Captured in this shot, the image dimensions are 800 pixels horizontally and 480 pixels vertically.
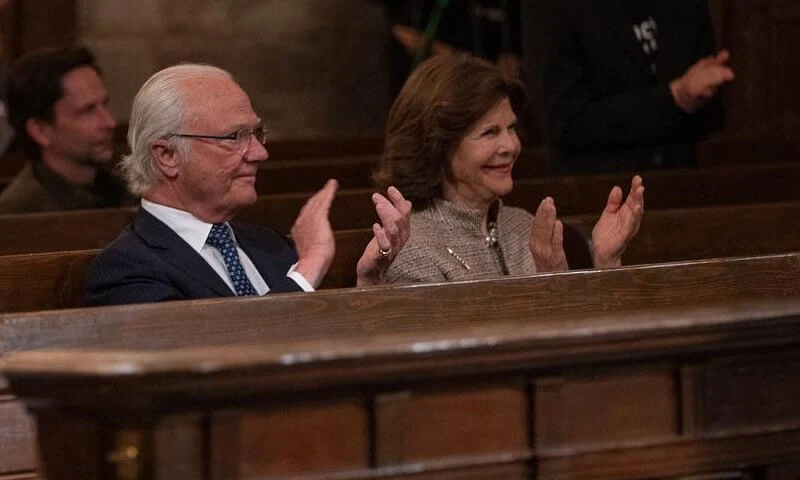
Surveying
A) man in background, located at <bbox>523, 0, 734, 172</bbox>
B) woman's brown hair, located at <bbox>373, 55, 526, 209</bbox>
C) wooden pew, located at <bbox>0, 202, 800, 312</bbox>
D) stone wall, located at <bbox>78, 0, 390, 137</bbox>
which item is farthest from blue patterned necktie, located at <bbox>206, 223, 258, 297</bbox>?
stone wall, located at <bbox>78, 0, 390, 137</bbox>

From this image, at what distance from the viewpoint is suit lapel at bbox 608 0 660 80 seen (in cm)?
465

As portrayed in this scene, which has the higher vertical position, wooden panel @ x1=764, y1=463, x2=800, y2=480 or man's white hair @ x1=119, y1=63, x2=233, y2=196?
man's white hair @ x1=119, y1=63, x2=233, y2=196

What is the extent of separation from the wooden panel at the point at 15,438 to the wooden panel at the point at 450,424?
3.04 feet

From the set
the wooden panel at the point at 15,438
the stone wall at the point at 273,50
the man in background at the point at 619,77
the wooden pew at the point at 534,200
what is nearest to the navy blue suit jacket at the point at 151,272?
the wooden panel at the point at 15,438

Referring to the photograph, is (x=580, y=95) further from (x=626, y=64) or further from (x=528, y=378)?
(x=528, y=378)

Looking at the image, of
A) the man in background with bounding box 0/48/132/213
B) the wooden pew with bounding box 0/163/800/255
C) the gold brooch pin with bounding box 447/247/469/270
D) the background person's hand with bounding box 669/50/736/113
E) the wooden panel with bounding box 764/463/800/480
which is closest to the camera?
the wooden panel with bounding box 764/463/800/480

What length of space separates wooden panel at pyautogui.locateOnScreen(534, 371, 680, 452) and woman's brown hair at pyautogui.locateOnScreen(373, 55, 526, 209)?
4.95 feet

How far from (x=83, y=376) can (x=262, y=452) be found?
27 cm

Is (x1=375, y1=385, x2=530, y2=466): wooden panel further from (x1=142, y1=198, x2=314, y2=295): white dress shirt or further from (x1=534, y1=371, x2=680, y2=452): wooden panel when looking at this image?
(x1=142, y1=198, x2=314, y2=295): white dress shirt

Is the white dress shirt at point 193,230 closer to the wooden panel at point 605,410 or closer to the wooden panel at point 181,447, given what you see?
the wooden panel at point 605,410

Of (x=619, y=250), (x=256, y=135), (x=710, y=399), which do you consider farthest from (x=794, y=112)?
(x=710, y=399)

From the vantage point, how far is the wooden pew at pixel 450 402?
6.59 ft

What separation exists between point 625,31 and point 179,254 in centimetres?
192

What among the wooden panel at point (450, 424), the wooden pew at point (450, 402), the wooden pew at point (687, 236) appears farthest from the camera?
the wooden pew at point (687, 236)
